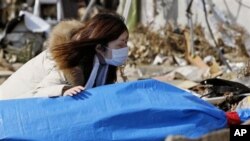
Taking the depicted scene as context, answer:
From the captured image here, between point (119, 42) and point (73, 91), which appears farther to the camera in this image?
point (119, 42)

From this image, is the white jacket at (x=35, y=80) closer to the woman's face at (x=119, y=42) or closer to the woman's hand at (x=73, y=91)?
the woman's hand at (x=73, y=91)

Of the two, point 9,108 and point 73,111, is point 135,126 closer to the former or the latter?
point 73,111

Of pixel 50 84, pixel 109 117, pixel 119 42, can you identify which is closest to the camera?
pixel 109 117

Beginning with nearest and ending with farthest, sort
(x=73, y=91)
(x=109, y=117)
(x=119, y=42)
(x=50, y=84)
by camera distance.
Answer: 1. (x=109, y=117)
2. (x=73, y=91)
3. (x=50, y=84)
4. (x=119, y=42)

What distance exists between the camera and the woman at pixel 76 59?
11.9 ft

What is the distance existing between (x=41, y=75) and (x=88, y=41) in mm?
377

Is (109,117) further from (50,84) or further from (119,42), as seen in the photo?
(119,42)

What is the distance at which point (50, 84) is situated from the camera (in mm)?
3602

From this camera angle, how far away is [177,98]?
11.0 feet

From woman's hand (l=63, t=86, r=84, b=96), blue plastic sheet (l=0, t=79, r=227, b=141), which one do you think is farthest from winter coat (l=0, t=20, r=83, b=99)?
blue plastic sheet (l=0, t=79, r=227, b=141)

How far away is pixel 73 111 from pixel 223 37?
6511 millimetres

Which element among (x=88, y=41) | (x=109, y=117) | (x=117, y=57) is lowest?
(x=109, y=117)

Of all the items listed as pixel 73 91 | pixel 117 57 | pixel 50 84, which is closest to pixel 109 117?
pixel 73 91

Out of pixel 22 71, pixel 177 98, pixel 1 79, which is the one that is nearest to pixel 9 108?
pixel 22 71
